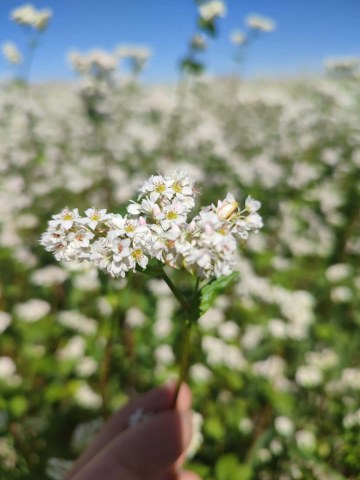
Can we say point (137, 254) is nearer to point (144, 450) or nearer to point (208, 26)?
point (144, 450)

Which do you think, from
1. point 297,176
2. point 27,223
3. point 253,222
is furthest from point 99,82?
point 253,222

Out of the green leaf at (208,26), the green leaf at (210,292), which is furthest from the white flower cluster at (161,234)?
the green leaf at (208,26)

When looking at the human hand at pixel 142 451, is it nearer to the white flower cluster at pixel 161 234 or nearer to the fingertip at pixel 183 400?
the fingertip at pixel 183 400

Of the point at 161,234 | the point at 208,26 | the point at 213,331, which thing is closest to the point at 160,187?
the point at 161,234

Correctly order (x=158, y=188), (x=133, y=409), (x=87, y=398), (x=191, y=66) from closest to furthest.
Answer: (x=158, y=188) → (x=133, y=409) → (x=87, y=398) → (x=191, y=66)

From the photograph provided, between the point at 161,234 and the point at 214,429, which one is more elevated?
the point at 161,234

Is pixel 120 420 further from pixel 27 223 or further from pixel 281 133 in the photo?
pixel 281 133

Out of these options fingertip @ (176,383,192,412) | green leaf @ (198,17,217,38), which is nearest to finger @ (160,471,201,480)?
fingertip @ (176,383,192,412)

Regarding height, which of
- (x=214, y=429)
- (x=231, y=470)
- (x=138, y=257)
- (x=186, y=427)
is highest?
(x=138, y=257)
